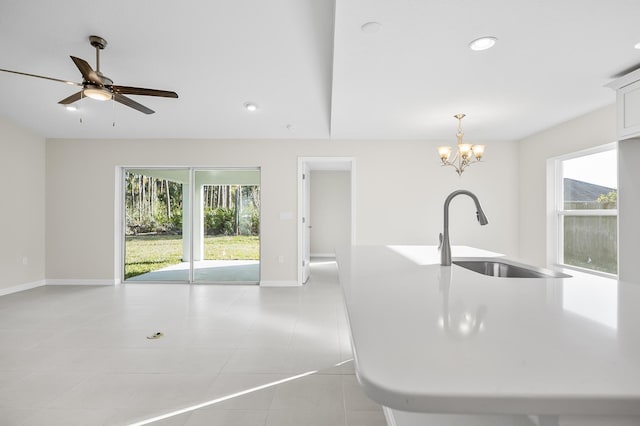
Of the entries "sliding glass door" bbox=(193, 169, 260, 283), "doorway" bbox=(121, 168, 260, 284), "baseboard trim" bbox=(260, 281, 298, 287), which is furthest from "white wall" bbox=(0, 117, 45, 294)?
"baseboard trim" bbox=(260, 281, 298, 287)

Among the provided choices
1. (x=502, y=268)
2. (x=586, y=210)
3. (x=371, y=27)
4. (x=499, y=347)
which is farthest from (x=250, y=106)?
(x=586, y=210)

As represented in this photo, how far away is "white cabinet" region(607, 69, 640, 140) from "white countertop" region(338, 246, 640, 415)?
2.49 meters

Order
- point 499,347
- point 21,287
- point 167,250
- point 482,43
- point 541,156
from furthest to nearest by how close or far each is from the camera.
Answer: point 167,250 → point 21,287 → point 541,156 → point 482,43 → point 499,347

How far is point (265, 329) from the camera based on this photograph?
126 inches

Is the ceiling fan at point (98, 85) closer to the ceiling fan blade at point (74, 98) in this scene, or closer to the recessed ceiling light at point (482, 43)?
the ceiling fan blade at point (74, 98)

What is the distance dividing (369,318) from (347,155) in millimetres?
4598

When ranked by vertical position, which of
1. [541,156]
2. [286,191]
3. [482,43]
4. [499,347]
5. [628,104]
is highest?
[482,43]

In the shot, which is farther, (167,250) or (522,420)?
(167,250)

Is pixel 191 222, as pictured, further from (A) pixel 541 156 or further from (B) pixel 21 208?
(A) pixel 541 156

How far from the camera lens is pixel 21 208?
482cm

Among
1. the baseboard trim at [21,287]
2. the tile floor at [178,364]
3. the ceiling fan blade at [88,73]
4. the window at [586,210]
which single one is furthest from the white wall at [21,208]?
the window at [586,210]

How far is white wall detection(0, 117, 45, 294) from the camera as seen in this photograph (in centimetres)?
459

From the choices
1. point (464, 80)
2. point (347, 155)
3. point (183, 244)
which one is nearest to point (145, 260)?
point (183, 244)

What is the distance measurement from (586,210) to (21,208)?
24.5 ft
